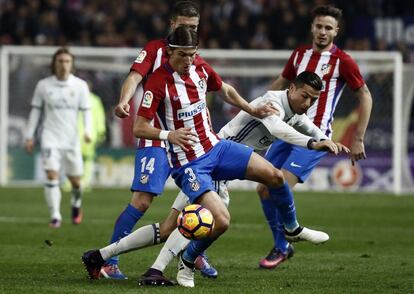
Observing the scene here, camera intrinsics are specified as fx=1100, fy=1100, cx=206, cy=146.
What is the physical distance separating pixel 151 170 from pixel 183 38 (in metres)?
1.34

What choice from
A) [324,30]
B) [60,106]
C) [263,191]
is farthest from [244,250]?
[60,106]

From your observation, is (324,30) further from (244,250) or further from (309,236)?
(244,250)

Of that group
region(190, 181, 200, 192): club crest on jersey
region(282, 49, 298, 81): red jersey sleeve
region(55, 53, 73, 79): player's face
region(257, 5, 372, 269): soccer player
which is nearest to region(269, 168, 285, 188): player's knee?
region(190, 181, 200, 192): club crest on jersey

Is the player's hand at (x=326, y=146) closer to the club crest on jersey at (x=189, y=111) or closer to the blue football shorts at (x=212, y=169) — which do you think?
the blue football shorts at (x=212, y=169)

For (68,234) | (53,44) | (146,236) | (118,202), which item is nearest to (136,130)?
(146,236)

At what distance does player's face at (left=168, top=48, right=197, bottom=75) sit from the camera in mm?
8728

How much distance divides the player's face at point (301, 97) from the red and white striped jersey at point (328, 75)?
1148 millimetres

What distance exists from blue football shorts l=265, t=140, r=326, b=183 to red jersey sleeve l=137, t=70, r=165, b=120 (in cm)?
240

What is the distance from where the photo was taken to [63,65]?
14.7m

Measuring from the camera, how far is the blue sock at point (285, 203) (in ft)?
30.8

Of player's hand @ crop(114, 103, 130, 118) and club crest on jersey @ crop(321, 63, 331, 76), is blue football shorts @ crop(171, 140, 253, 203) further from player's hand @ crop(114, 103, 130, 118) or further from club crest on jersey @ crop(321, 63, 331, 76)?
club crest on jersey @ crop(321, 63, 331, 76)

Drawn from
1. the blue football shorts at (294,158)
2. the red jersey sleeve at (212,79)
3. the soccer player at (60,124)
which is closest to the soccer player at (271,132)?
the red jersey sleeve at (212,79)

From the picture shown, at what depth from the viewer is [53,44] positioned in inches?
962

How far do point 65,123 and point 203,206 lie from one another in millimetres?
6702
